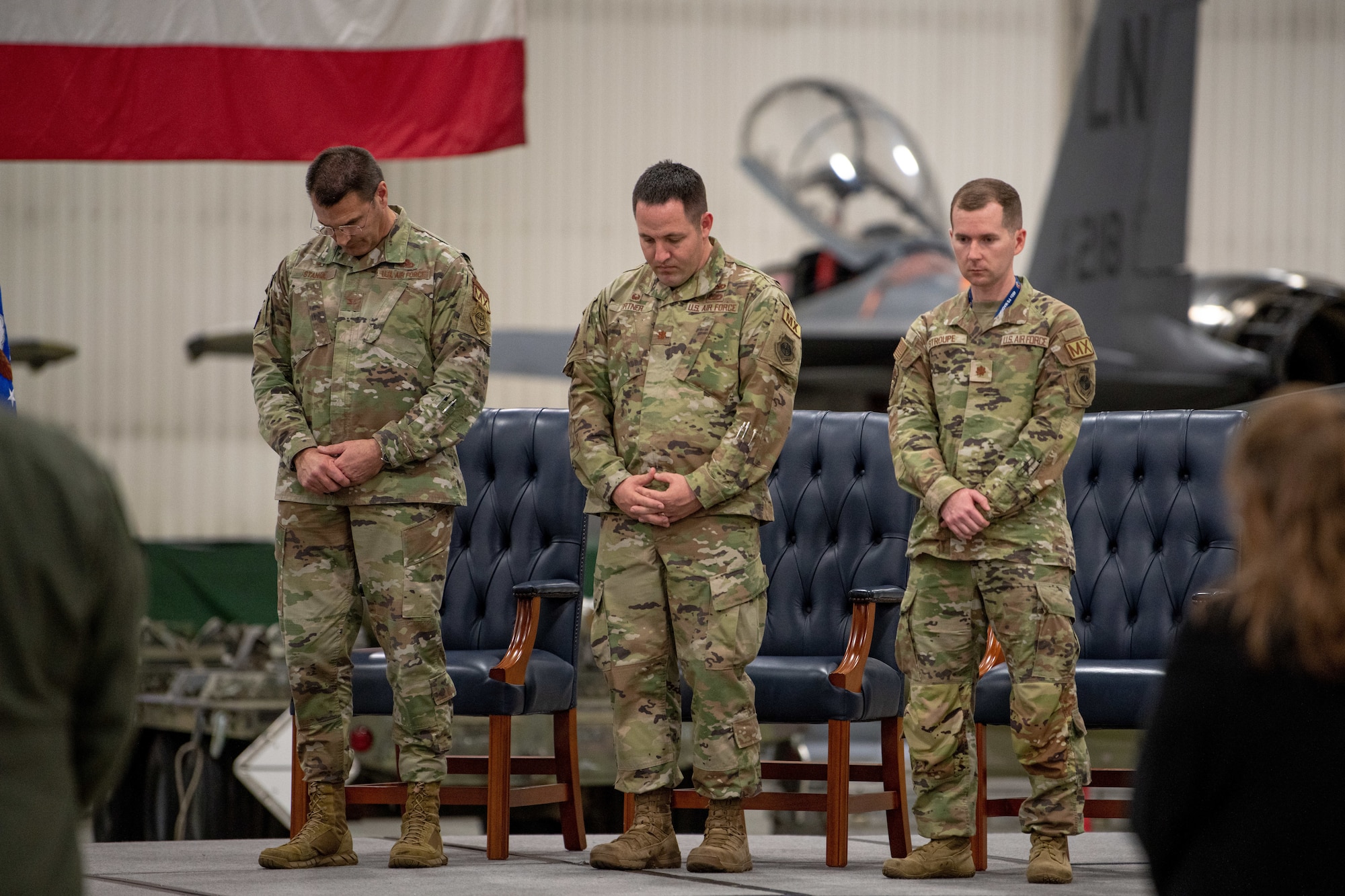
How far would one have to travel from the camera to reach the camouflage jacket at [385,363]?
3076 mm

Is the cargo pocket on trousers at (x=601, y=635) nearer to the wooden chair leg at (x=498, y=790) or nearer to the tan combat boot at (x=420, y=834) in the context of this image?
the wooden chair leg at (x=498, y=790)

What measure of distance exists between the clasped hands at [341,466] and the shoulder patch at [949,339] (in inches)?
46.3

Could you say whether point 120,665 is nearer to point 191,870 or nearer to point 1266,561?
point 1266,561

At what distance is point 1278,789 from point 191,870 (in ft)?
7.93

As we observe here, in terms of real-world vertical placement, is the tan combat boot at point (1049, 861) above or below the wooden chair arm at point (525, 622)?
below

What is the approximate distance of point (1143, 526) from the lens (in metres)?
3.58

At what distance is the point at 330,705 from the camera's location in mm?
3066

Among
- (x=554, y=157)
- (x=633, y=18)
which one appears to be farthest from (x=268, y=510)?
(x=633, y=18)

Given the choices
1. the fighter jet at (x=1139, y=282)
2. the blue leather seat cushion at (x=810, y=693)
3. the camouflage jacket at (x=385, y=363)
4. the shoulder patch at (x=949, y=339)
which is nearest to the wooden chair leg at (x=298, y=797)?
the camouflage jacket at (x=385, y=363)

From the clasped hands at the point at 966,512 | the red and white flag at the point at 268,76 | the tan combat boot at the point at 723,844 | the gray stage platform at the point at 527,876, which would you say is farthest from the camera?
the red and white flag at the point at 268,76

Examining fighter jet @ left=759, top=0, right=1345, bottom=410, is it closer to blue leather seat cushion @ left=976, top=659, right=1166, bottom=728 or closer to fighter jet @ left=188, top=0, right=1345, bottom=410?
fighter jet @ left=188, top=0, right=1345, bottom=410

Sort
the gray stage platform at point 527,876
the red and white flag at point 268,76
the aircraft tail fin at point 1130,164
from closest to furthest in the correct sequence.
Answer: the gray stage platform at point 527,876 → the red and white flag at point 268,76 → the aircraft tail fin at point 1130,164

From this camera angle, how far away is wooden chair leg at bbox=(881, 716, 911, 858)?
3.33 m

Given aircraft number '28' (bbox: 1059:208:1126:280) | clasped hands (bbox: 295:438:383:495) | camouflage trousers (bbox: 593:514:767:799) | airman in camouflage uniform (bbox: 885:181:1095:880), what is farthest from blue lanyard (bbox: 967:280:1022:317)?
aircraft number '28' (bbox: 1059:208:1126:280)
